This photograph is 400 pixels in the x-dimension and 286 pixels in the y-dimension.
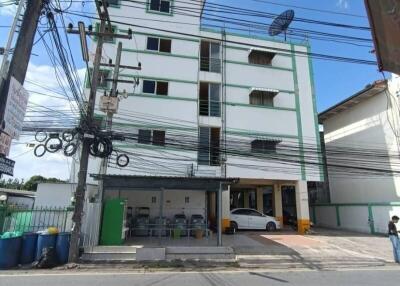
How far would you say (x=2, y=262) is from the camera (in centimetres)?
982

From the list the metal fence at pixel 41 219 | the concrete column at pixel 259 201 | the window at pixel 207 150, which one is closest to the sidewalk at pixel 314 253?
the window at pixel 207 150

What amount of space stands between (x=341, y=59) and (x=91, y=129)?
8214 mm

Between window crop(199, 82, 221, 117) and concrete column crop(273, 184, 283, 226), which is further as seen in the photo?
concrete column crop(273, 184, 283, 226)

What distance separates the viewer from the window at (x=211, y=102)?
793 inches

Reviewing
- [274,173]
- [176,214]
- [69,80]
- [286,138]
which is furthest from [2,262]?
[286,138]

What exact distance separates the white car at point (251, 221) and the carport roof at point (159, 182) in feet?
23.1

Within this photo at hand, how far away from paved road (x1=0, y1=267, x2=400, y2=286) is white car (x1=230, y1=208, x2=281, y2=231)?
1004 centimetres

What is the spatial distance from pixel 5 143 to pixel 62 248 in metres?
7.73

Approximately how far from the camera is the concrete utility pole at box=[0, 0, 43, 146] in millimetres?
4180

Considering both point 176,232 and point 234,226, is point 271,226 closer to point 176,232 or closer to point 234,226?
point 234,226

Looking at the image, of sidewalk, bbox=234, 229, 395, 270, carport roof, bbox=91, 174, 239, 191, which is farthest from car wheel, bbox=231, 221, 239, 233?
carport roof, bbox=91, 174, 239, 191

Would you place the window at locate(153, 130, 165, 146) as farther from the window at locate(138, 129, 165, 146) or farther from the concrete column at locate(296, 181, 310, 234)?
the concrete column at locate(296, 181, 310, 234)

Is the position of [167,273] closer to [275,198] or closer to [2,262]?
[2,262]

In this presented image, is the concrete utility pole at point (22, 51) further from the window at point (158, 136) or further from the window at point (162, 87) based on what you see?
the window at point (162, 87)
